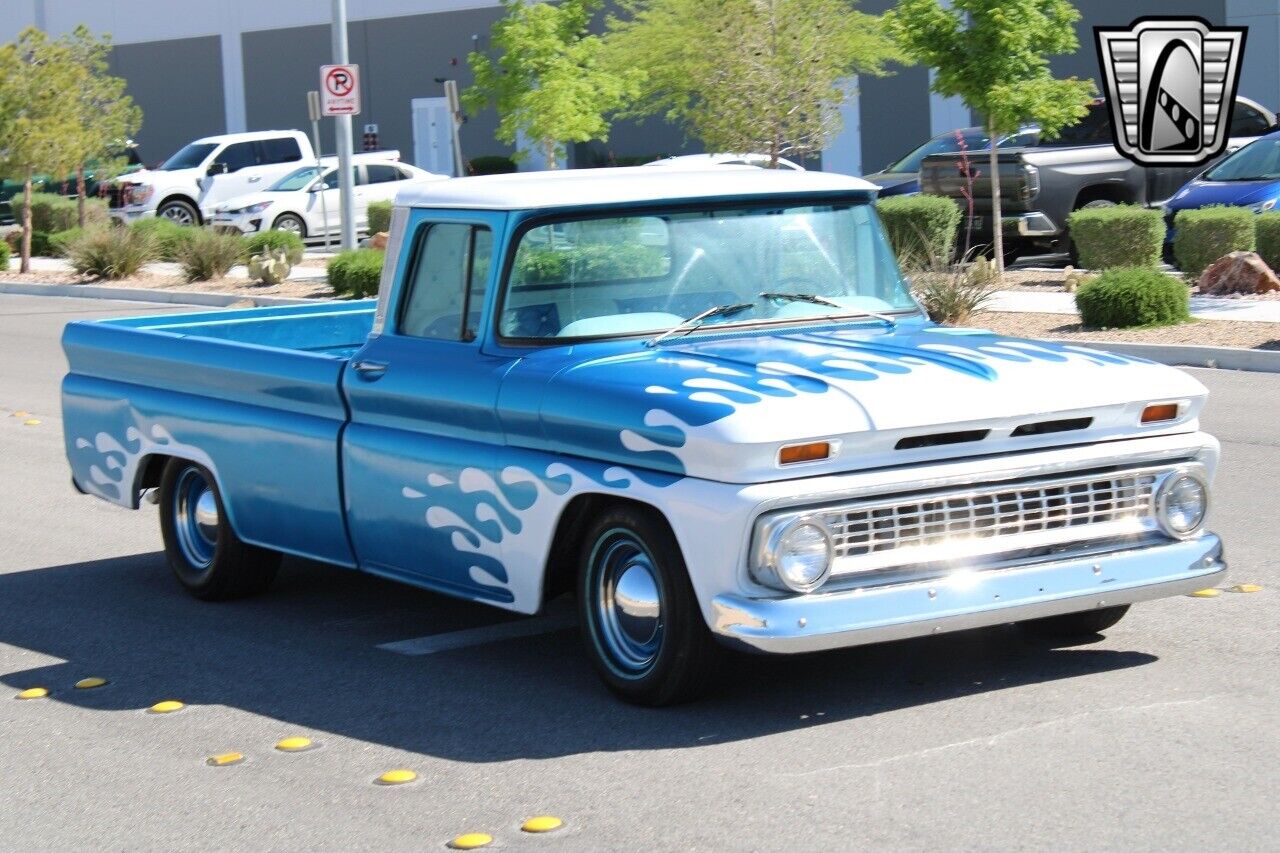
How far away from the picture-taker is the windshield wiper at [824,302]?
273 inches

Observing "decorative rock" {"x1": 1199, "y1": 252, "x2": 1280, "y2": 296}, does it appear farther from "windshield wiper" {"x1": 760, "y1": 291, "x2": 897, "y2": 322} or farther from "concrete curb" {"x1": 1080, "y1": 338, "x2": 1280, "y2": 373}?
"windshield wiper" {"x1": 760, "y1": 291, "x2": 897, "y2": 322}

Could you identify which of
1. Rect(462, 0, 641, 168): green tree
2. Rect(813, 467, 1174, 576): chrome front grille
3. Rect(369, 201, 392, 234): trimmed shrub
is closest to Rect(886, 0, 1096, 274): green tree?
Rect(369, 201, 392, 234): trimmed shrub

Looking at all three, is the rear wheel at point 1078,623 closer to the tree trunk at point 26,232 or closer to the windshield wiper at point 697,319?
the windshield wiper at point 697,319

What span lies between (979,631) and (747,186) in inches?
72.5

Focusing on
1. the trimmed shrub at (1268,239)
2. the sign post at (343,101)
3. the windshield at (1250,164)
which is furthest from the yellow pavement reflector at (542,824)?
the sign post at (343,101)

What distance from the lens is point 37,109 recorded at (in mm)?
29609

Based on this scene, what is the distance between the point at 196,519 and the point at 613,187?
2.59 metres

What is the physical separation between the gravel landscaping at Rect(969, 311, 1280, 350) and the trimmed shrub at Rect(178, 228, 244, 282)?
13.2 metres

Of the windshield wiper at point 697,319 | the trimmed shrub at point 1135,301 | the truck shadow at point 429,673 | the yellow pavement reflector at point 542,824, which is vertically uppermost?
the windshield wiper at point 697,319

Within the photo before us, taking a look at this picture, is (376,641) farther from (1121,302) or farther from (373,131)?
(373,131)

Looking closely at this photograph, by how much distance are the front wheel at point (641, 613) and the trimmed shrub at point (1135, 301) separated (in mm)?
12266

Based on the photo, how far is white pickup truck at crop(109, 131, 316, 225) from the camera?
36.1 m

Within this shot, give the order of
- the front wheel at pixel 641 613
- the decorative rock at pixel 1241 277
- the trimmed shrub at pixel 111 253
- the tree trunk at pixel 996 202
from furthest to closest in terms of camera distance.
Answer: the trimmed shrub at pixel 111 253
the tree trunk at pixel 996 202
the decorative rock at pixel 1241 277
the front wheel at pixel 641 613

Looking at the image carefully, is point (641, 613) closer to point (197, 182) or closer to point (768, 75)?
point (768, 75)
